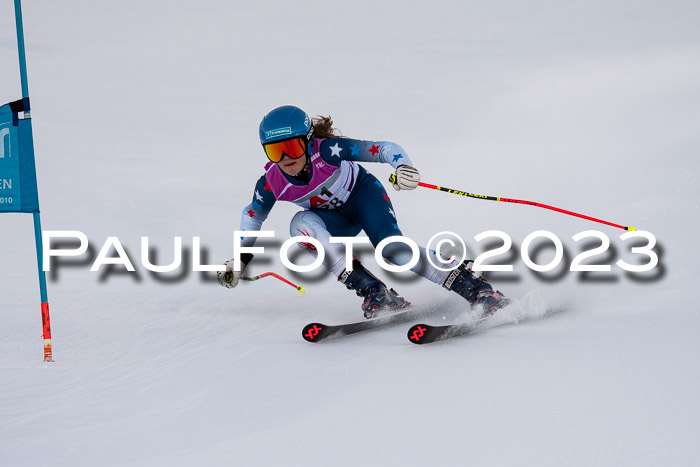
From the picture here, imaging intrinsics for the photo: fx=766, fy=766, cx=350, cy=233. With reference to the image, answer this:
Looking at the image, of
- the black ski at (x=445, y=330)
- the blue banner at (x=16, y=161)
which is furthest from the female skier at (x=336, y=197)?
the blue banner at (x=16, y=161)

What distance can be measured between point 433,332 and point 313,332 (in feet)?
2.26

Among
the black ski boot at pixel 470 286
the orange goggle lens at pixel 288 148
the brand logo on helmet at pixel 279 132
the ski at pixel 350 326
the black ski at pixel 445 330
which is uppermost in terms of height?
the brand logo on helmet at pixel 279 132

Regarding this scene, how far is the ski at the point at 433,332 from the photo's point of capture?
3.80 metres

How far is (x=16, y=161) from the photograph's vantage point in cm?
405

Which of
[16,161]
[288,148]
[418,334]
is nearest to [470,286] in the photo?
[418,334]

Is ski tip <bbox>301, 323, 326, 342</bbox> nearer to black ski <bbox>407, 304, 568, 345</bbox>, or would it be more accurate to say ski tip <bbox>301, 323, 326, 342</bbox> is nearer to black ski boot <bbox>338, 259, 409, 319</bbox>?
black ski boot <bbox>338, 259, 409, 319</bbox>

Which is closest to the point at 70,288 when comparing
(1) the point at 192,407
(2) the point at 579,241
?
(1) the point at 192,407

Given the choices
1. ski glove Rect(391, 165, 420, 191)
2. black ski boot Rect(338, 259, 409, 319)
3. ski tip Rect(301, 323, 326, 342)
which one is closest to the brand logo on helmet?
ski glove Rect(391, 165, 420, 191)

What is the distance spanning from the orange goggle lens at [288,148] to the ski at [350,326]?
94cm

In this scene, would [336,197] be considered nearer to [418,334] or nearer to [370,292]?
[370,292]

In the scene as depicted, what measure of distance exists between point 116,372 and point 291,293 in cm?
197

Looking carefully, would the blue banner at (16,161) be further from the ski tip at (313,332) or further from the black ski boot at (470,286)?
the black ski boot at (470,286)

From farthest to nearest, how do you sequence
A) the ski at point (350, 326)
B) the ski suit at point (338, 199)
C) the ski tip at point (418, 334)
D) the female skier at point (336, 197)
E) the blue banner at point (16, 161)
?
the ski suit at point (338, 199) < the female skier at point (336, 197) < the ski at point (350, 326) < the blue banner at point (16, 161) < the ski tip at point (418, 334)

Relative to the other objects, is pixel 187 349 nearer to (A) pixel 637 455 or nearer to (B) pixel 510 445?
(B) pixel 510 445
